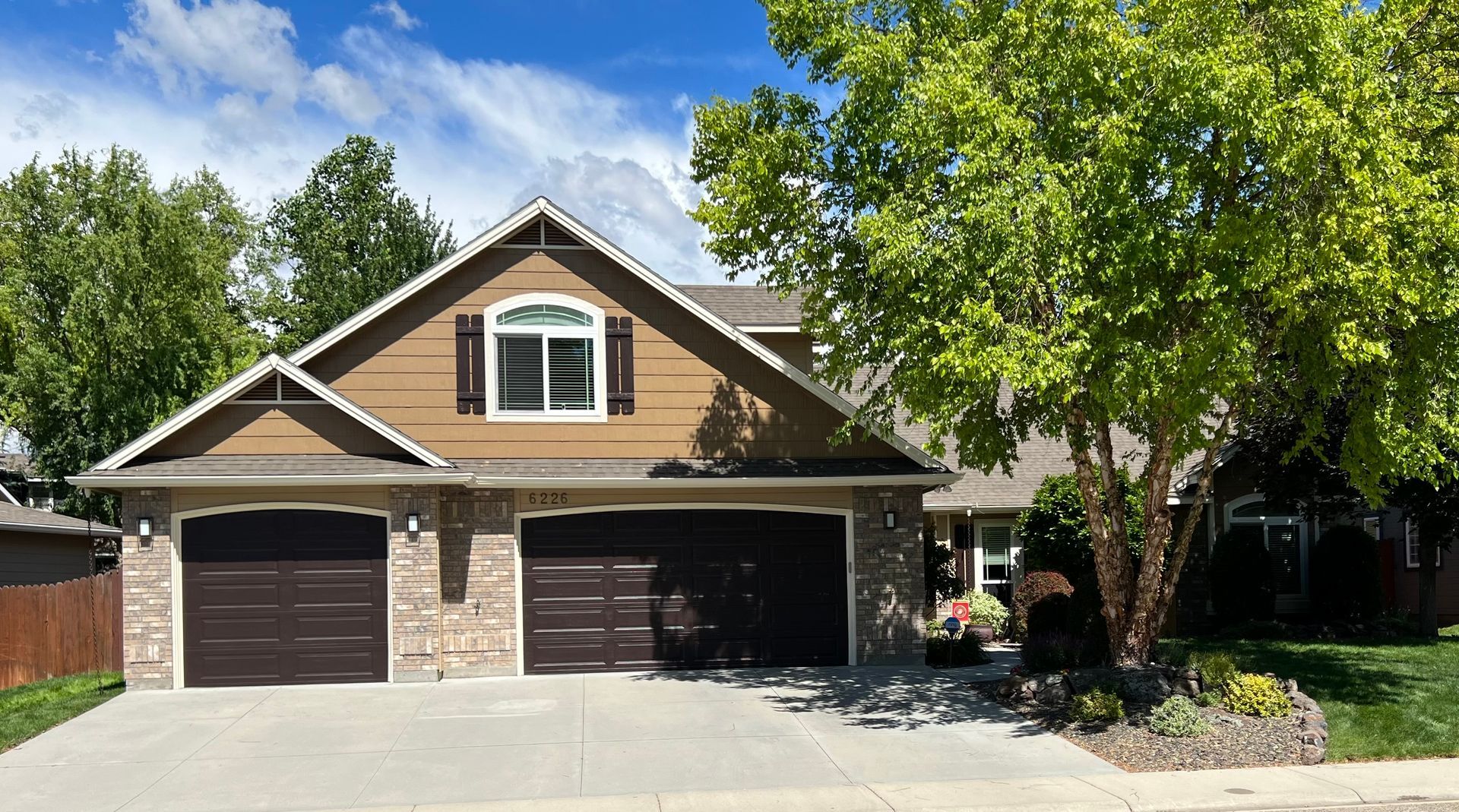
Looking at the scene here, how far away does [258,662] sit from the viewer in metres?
14.7

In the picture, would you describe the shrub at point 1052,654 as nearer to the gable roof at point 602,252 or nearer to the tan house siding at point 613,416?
the gable roof at point 602,252

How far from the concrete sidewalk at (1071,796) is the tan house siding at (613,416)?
23.3 ft

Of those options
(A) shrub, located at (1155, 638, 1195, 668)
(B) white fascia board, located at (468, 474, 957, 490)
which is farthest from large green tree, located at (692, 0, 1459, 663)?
(B) white fascia board, located at (468, 474, 957, 490)

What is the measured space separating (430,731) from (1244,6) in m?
11.2

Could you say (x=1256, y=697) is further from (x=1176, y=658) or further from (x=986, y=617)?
(x=986, y=617)

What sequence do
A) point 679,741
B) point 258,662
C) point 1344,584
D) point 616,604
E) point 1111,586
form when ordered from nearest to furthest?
1. point 679,741
2. point 1111,586
3. point 258,662
4. point 616,604
5. point 1344,584

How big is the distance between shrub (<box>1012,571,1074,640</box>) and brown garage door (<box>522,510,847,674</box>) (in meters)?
4.39

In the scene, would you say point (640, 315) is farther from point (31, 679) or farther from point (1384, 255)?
point (31, 679)

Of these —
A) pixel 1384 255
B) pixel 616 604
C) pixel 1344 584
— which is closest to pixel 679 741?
pixel 616 604

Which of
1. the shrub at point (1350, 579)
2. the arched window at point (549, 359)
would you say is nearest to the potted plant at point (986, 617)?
the shrub at point (1350, 579)

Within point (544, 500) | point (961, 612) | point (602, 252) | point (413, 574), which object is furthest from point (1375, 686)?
point (413, 574)

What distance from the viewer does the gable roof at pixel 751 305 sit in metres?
19.3

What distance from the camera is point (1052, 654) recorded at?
1409 centimetres

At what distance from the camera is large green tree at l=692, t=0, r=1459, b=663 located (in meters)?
10.3
